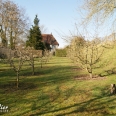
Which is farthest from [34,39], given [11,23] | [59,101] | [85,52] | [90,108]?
[90,108]

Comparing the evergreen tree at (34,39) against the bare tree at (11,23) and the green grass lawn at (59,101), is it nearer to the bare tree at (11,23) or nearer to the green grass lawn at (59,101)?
the bare tree at (11,23)

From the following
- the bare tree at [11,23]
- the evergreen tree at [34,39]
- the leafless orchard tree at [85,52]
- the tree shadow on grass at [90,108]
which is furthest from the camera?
the evergreen tree at [34,39]

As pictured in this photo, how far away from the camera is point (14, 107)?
653cm

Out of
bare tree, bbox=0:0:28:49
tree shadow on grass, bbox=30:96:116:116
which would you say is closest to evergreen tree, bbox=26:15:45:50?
bare tree, bbox=0:0:28:49

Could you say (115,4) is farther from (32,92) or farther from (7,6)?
(7,6)

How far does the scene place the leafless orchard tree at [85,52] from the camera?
13.3 metres

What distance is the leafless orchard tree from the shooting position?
43.6 ft

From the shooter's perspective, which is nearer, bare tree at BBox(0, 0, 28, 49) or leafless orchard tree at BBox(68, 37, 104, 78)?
leafless orchard tree at BBox(68, 37, 104, 78)

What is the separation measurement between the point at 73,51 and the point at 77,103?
7894 millimetres

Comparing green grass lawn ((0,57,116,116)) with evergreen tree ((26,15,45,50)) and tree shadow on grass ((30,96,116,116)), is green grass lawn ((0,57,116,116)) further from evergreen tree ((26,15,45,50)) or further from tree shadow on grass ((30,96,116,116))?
evergreen tree ((26,15,45,50))

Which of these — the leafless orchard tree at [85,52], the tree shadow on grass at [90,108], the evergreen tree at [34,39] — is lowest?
the tree shadow on grass at [90,108]

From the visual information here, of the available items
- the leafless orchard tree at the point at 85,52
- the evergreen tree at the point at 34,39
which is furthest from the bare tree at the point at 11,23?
the leafless orchard tree at the point at 85,52

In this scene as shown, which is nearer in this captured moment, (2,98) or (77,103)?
(77,103)

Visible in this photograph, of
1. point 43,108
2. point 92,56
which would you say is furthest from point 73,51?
point 43,108
